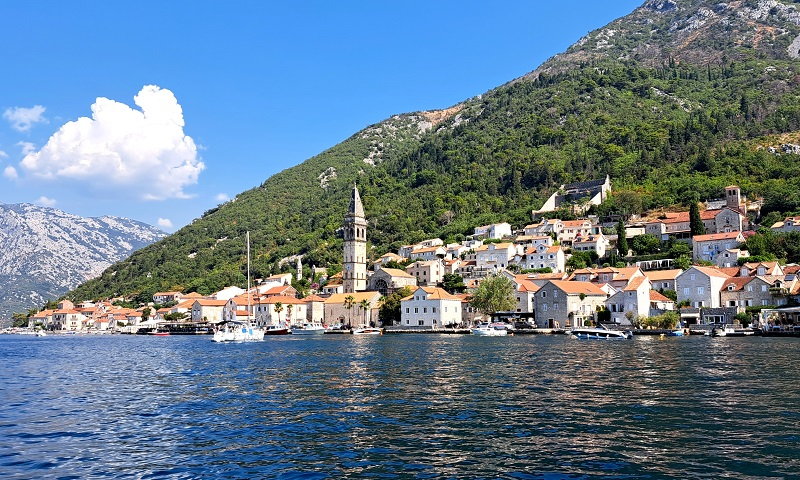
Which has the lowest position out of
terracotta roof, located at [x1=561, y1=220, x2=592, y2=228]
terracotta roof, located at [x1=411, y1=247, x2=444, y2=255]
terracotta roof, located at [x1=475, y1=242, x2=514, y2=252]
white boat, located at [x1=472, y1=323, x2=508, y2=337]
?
white boat, located at [x1=472, y1=323, x2=508, y2=337]

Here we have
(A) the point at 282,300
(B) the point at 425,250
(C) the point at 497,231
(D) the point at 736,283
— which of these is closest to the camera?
(D) the point at 736,283

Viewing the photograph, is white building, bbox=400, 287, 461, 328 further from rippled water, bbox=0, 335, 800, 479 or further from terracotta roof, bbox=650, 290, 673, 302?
rippled water, bbox=0, 335, 800, 479

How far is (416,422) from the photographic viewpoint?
21.3m

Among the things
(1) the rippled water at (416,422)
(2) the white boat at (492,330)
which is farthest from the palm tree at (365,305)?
(1) the rippled water at (416,422)

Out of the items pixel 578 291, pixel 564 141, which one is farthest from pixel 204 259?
pixel 578 291

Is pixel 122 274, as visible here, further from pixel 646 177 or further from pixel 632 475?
pixel 632 475

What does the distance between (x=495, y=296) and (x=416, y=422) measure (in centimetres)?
7019

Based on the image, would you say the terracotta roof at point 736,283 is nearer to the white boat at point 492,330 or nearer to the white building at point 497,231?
the white boat at point 492,330

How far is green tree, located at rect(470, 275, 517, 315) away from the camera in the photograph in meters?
90.5

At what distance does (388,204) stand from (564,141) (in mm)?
53435

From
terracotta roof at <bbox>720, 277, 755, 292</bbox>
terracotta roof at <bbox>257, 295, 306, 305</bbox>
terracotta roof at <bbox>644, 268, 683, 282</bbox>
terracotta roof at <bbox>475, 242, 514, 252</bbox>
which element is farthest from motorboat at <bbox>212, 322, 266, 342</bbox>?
terracotta roof at <bbox>720, 277, 755, 292</bbox>

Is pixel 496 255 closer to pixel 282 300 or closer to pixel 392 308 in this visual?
Result: pixel 392 308

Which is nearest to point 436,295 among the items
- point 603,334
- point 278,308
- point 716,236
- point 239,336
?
point 239,336

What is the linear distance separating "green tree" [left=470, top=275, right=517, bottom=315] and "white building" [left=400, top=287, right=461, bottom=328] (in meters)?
7.82
